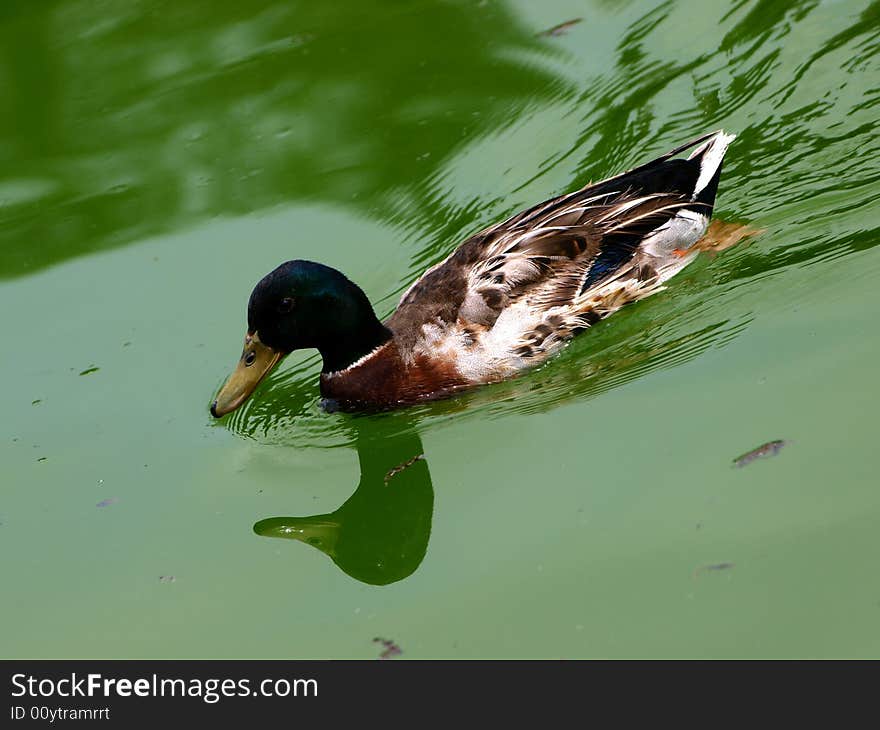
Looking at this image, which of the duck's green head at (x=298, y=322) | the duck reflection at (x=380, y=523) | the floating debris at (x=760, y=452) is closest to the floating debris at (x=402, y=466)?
the duck reflection at (x=380, y=523)

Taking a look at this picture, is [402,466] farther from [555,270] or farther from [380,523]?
[555,270]

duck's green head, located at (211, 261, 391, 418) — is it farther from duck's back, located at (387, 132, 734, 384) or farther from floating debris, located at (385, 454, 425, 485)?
floating debris, located at (385, 454, 425, 485)

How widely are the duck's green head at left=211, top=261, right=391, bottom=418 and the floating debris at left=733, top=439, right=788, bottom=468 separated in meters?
2.31

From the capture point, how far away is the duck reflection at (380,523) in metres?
5.25

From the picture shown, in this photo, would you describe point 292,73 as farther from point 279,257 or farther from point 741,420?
point 741,420

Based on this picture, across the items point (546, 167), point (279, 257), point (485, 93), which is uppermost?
point (485, 93)

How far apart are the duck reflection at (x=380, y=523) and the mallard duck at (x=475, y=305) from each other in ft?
2.01

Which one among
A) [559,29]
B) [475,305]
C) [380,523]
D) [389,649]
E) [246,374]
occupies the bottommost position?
[389,649]

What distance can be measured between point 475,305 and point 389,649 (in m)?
2.47

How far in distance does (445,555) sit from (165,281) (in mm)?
3550

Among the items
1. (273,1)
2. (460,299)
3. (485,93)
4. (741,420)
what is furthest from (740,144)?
(273,1)

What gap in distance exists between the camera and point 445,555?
512 centimetres

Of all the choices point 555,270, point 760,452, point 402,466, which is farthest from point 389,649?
point 555,270

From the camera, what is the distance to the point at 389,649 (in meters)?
4.65
